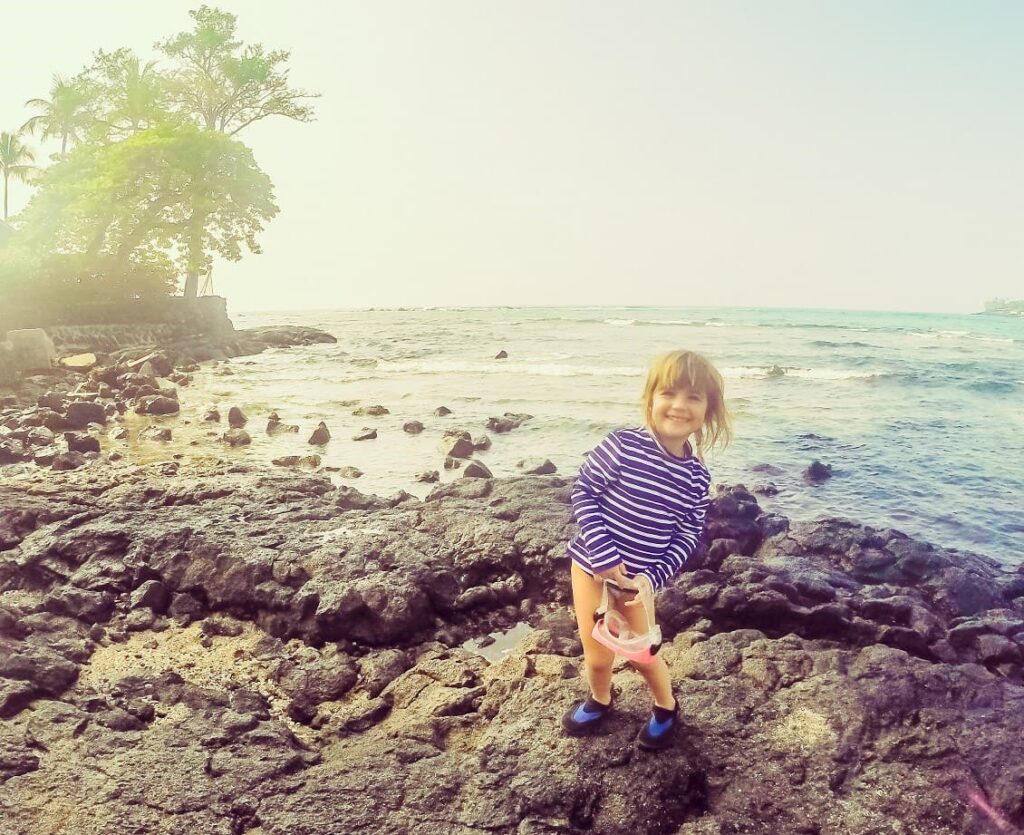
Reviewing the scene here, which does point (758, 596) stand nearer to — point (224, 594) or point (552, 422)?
point (224, 594)

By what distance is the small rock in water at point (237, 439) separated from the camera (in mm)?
10727

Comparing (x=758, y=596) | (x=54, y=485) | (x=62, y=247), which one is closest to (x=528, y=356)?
(x=62, y=247)

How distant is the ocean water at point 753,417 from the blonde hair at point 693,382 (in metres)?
5.45

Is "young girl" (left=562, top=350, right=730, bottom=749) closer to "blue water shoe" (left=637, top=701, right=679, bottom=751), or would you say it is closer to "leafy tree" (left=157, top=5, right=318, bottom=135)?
"blue water shoe" (left=637, top=701, right=679, bottom=751)

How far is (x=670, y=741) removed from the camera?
10.1ft

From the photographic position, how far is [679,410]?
10.1 ft

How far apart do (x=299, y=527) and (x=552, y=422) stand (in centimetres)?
852

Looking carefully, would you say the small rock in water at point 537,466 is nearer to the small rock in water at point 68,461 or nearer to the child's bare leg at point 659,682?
the small rock in water at point 68,461

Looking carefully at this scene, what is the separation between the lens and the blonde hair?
310 cm

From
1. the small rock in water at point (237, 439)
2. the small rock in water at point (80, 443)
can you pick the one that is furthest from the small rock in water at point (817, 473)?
the small rock in water at point (80, 443)

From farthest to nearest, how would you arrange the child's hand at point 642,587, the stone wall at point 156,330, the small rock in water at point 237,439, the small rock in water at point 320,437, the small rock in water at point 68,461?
the stone wall at point 156,330 < the small rock in water at point 320,437 < the small rock in water at point 237,439 < the small rock in water at point 68,461 < the child's hand at point 642,587

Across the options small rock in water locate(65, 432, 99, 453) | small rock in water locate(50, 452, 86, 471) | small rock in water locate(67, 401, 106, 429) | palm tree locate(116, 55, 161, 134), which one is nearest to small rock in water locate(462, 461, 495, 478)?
small rock in water locate(50, 452, 86, 471)

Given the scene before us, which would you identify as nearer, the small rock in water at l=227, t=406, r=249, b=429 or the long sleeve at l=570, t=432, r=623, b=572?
the long sleeve at l=570, t=432, r=623, b=572

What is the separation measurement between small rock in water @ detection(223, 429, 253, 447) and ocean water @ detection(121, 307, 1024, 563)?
0.69 ft
